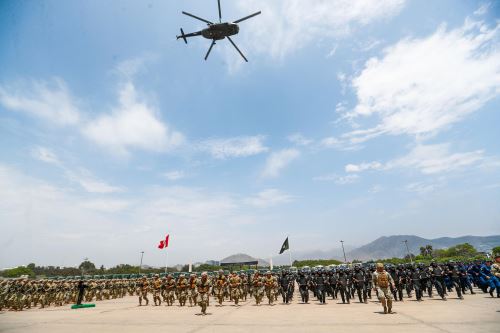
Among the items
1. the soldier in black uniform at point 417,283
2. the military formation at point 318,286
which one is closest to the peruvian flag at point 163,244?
the military formation at point 318,286

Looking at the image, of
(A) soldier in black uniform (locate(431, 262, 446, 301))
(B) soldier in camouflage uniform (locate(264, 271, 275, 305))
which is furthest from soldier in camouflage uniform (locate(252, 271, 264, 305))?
(A) soldier in black uniform (locate(431, 262, 446, 301))

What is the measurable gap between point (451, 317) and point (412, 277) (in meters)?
6.85

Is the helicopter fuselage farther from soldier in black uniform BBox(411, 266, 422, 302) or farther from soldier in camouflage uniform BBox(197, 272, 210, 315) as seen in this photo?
soldier in black uniform BBox(411, 266, 422, 302)

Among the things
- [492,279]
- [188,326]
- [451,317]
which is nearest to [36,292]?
[188,326]

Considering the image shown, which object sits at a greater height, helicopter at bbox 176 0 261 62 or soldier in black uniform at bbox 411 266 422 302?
helicopter at bbox 176 0 261 62

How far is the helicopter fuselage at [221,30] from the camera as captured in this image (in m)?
16.4

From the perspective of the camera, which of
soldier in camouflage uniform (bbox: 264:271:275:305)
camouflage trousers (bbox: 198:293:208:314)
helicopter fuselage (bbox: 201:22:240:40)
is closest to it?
camouflage trousers (bbox: 198:293:208:314)

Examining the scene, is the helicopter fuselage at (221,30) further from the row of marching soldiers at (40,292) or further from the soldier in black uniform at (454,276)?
the row of marching soldiers at (40,292)

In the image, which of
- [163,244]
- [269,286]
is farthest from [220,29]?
[163,244]

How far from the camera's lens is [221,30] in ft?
54.2

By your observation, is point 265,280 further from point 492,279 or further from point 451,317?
point 492,279

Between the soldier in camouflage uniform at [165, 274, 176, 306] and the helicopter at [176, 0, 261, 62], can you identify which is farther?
the soldier in camouflage uniform at [165, 274, 176, 306]

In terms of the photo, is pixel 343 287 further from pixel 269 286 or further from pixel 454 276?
pixel 454 276

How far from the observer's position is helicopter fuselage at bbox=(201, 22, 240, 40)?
16359mm
